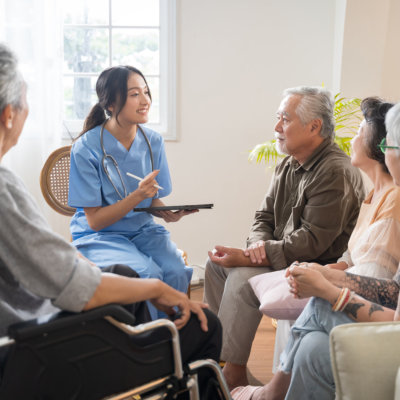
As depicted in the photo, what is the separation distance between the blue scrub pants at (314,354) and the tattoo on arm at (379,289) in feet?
0.47

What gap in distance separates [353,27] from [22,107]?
8.23 feet

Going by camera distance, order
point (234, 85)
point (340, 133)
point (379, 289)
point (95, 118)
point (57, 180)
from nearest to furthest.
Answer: point (379, 289)
point (95, 118)
point (57, 180)
point (340, 133)
point (234, 85)

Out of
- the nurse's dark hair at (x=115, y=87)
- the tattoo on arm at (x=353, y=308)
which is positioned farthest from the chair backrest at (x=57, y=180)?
the tattoo on arm at (x=353, y=308)

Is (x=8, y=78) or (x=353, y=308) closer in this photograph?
(x=8, y=78)

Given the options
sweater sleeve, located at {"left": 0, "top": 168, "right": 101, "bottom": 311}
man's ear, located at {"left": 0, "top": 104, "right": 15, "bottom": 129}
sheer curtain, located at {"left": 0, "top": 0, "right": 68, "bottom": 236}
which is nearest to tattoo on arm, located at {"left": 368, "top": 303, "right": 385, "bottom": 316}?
sweater sleeve, located at {"left": 0, "top": 168, "right": 101, "bottom": 311}

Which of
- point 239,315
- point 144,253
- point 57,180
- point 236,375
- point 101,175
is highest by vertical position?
point 101,175

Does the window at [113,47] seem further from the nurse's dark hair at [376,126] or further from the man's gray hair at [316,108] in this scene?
the nurse's dark hair at [376,126]

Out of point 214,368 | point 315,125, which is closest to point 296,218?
point 315,125

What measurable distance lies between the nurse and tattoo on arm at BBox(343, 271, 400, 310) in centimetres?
84

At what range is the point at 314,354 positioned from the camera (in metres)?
1.51

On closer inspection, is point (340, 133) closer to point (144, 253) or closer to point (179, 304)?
point (144, 253)

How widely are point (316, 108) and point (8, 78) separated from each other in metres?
1.46

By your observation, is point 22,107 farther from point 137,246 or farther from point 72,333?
point 137,246

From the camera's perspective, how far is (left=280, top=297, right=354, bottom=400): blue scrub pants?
4.91 feet
